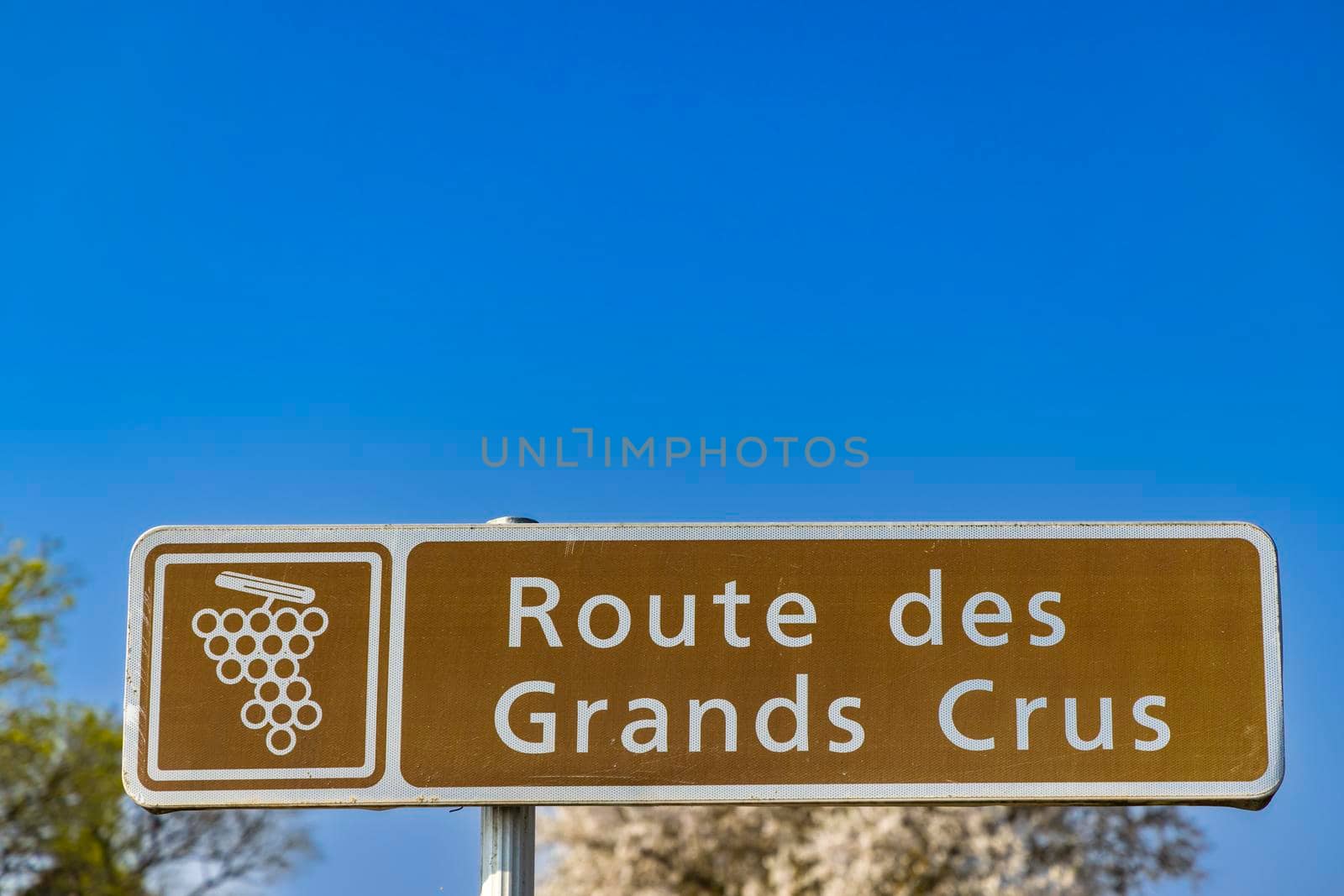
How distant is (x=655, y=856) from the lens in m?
17.2

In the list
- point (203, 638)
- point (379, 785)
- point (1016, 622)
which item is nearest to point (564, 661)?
point (379, 785)

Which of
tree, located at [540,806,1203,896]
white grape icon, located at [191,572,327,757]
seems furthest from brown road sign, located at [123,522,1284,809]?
tree, located at [540,806,1203,896]

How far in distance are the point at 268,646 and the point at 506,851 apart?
66cm

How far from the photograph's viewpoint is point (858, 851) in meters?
15.9

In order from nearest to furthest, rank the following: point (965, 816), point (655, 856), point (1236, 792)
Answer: point (1236, 792), point (965, 816), point (655, 856)

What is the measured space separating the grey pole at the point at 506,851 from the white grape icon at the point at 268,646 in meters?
0.43

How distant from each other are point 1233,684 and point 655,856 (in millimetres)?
15286

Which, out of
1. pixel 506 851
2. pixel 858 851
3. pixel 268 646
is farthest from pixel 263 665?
pixel 858 851

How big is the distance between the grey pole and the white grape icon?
428mm

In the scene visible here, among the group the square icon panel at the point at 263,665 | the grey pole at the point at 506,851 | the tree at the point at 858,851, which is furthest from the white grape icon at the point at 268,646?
the tree at the point at 858,851

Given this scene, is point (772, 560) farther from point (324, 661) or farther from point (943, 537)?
point (324, 661)

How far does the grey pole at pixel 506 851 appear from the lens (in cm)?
274

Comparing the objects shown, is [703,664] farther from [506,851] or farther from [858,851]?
[858,851]

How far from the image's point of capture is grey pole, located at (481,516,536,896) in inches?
108
